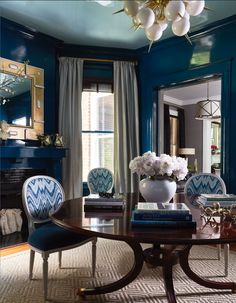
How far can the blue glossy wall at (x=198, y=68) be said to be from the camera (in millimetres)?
3191

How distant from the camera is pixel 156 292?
2.04 meters


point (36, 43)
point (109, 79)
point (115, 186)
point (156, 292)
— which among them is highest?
point (36, 43)

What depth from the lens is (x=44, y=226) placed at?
7.25 ft

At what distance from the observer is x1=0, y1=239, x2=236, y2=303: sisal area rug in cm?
196

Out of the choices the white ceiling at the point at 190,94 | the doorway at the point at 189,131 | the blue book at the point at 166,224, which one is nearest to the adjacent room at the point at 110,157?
the blue book at the point at 166,224

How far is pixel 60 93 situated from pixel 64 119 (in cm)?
36

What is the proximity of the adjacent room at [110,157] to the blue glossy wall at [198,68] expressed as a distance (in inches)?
0.6

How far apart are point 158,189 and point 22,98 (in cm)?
232

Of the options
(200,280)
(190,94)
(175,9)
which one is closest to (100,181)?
(200,280)

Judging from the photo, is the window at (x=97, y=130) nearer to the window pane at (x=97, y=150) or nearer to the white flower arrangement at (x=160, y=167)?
the window pane at (x=97, y=150)

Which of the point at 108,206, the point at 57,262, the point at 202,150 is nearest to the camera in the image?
the point at 108,206

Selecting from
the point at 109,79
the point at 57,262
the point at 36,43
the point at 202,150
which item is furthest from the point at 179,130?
the point at 57,262

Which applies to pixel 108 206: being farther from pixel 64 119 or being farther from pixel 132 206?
pixel 64 119

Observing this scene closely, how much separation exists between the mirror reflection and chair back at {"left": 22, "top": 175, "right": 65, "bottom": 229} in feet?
4.22
